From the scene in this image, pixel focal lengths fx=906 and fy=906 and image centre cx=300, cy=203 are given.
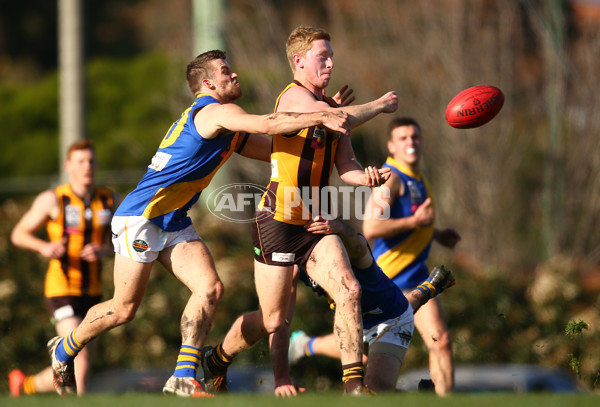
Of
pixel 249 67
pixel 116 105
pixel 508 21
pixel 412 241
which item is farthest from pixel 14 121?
pixel 412 241

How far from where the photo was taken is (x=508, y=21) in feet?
45.4

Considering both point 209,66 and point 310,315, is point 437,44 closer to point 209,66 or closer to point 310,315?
point 310,315

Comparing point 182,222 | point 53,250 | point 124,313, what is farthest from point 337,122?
point 53,250

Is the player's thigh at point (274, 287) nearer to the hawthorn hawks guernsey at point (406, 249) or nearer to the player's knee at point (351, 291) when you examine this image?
the player's knee at point (351, 291)

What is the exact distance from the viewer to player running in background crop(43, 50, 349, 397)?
20.7ft

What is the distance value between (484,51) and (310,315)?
506 centimetres

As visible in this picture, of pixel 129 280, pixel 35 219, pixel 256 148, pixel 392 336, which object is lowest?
pixel 392 336

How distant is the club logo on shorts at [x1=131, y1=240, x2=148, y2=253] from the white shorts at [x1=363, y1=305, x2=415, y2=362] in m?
1.86

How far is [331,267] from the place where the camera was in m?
6.12

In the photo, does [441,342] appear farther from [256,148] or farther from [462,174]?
[462,174]

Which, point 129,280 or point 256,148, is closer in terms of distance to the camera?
point 129,280

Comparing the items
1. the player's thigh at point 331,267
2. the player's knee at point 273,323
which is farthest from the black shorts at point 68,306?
the player's thigh at point 331,267

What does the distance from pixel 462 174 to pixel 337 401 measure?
9.30m

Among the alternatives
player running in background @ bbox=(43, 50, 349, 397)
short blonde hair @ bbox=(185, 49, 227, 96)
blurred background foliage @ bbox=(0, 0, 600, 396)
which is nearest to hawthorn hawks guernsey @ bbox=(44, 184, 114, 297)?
player running in background @ bbox=(43, 50, 349, 397)
